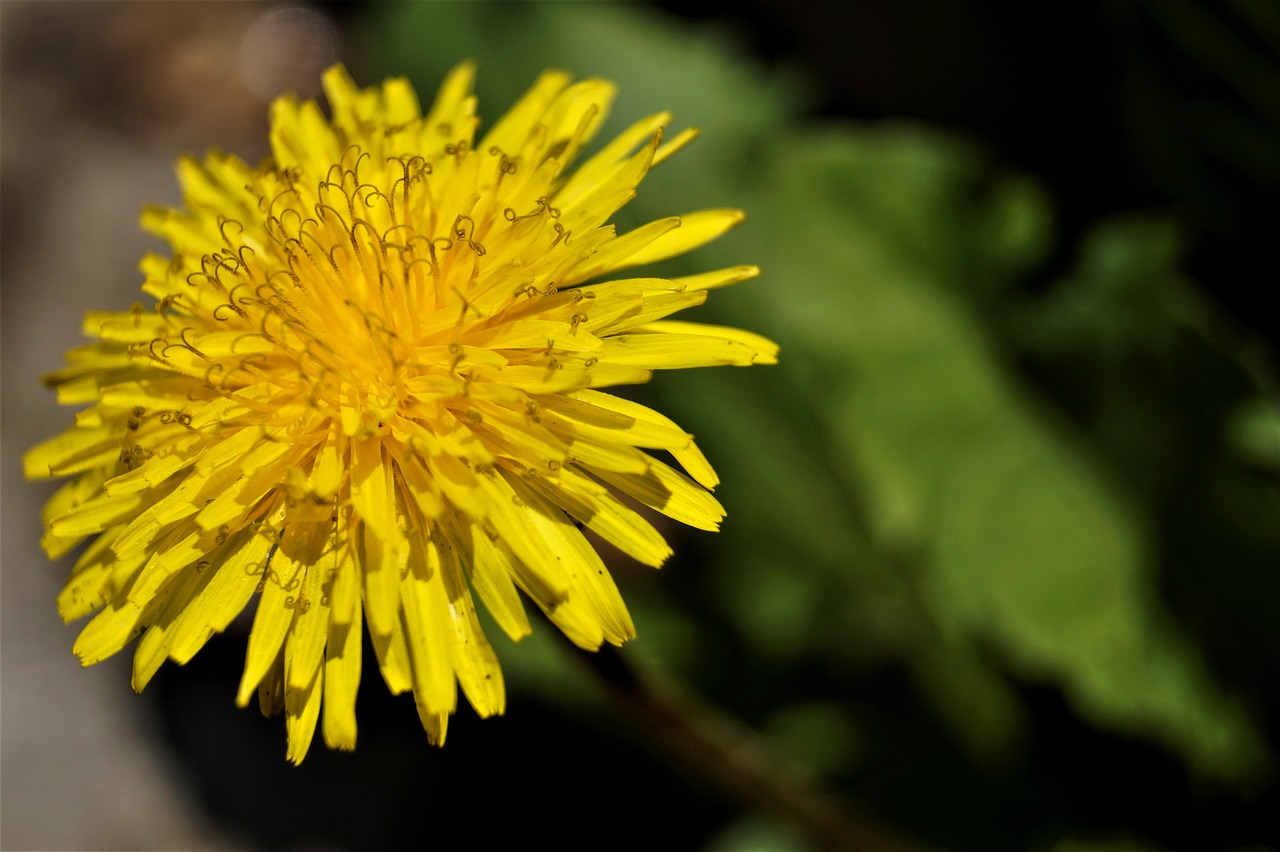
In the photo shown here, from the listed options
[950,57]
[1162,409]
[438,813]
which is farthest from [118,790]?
[950,57]

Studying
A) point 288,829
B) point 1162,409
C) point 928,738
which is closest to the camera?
point 1162,409

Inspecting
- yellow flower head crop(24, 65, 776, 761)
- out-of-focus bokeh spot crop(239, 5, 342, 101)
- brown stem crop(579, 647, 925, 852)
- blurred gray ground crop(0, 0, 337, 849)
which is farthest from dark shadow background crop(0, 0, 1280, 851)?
yellow flower head crop(24, 65, 776, 761)

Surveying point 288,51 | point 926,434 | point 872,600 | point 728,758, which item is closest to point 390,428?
point 728,758

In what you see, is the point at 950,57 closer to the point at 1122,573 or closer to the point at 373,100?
the point at 1122,573

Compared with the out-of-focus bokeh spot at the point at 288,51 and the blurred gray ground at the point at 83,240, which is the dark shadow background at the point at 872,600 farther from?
the out-of-focus bokeh spot at the point at 288,51

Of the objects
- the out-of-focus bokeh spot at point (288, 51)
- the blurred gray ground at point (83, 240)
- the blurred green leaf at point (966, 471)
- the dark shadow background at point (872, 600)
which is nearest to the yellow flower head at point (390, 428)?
the blurred green leaf at point (966, 471)

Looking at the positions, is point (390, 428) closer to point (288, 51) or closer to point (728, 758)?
point (728, 758)
